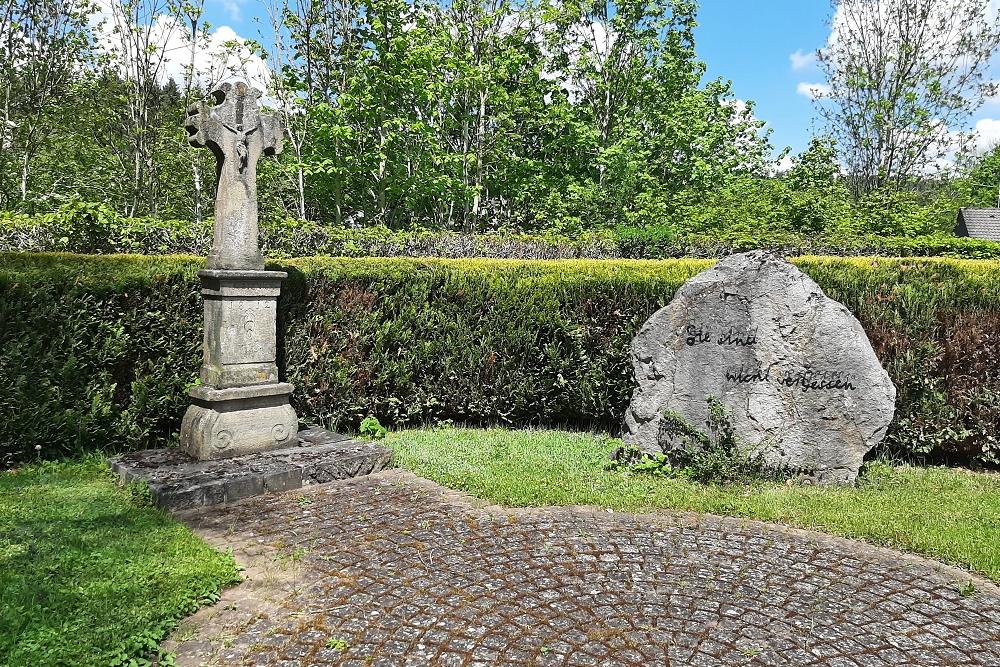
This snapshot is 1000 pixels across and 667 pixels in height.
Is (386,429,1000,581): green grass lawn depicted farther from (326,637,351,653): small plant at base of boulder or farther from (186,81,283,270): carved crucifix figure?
(186,81,283,270): carved crucifix figure

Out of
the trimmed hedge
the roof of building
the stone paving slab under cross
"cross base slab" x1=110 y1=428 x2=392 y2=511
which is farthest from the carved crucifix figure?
the roof of building

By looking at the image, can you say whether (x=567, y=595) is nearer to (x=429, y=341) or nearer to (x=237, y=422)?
(x=237, y=422)

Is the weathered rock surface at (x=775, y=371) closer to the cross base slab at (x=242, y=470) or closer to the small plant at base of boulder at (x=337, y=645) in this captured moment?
the cross base slab at (x=242, y=470)

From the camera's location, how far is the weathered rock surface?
579cm

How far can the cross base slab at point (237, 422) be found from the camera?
231 inches

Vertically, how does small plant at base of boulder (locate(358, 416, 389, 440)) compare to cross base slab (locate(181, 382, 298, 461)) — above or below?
below

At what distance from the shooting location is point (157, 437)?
22.0 ft

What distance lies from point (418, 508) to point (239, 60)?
17.2 meters

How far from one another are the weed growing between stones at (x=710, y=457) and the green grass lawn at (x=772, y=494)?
0.50 feet

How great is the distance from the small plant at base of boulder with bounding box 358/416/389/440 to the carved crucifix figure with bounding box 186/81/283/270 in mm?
2191

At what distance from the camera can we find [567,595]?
3641 millimetres

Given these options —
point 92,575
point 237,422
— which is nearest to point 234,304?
point 237,422

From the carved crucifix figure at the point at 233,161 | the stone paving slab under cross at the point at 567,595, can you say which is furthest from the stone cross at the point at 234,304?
the stone paving slab under cross at the point at 567,595

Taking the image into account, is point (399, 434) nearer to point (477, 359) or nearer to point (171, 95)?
point (477, 359)
